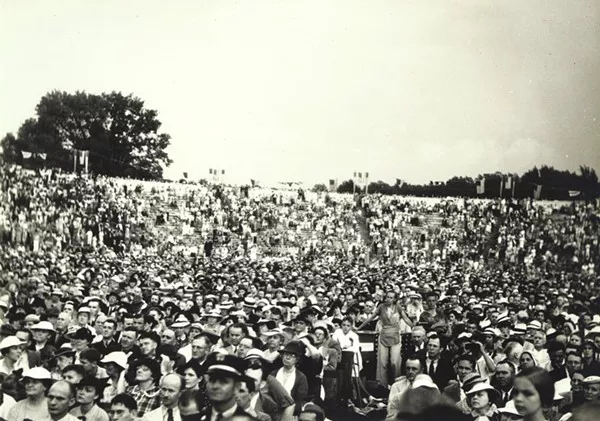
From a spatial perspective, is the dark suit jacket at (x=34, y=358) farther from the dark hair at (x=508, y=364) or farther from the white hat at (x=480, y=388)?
the dark hair at (x=508, y=364)

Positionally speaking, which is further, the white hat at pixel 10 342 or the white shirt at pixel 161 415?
the white hat at pixel 10 342

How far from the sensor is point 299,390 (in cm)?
718

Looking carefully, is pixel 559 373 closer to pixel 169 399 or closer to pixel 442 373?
pixel 442 373

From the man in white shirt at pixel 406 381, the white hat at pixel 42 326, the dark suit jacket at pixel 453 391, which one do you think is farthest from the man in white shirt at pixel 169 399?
the white hat at pixel 42 326

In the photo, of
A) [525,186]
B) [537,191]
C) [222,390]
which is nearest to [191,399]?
[222,390]

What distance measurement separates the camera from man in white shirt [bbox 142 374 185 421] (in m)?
6.08

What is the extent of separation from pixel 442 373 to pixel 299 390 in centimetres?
177

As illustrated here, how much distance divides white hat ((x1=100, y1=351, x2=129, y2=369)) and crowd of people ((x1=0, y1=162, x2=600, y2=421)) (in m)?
0.02

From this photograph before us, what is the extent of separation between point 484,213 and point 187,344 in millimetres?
31016

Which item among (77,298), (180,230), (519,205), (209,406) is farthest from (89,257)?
(519,205)

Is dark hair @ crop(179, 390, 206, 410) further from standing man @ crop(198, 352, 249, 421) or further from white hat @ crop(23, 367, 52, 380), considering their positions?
white hat @ crop(23, 367, 52, 380)

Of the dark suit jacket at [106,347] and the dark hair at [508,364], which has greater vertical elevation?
the dark hair at [508,364]

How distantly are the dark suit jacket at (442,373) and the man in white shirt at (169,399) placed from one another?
2.85 meters

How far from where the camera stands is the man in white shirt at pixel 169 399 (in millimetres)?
6078
